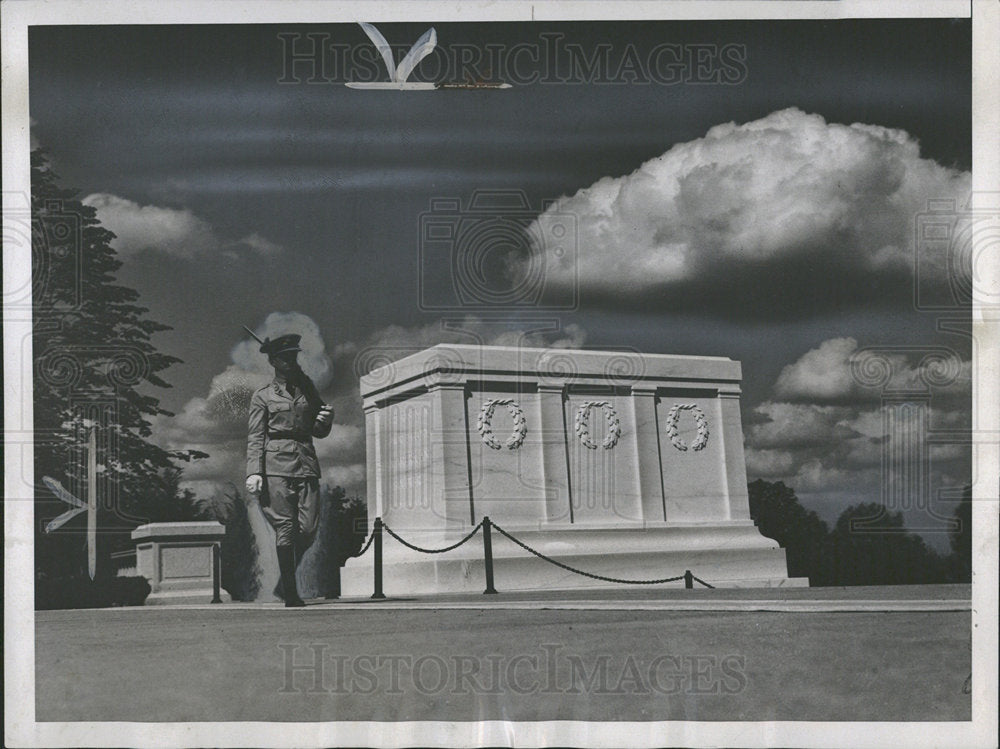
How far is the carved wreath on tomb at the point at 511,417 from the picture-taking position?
6945mm

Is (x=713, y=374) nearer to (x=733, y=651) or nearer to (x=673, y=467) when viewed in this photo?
(x=673, y=467)

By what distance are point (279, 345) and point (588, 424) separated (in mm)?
1854

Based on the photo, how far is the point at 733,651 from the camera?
20.7 feet

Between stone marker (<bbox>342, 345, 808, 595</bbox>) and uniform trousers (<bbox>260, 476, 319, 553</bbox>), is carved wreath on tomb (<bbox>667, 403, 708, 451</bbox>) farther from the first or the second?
uniform trousers (<bbox>260, 476, 319, 553</bbox>)

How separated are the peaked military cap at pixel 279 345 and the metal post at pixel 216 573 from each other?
111cm

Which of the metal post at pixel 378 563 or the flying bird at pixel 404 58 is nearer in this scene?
the flying bird at pixel 404 58

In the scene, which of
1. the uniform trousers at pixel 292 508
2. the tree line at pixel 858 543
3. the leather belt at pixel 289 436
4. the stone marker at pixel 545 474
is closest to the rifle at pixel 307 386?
the leather belt at pixel 289 436

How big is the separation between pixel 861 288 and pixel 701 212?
0.96 metres

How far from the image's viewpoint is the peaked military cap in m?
6.62

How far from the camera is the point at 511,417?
7000 millimetres

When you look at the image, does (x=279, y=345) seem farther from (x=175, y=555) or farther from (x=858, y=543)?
(x=858, y=543)

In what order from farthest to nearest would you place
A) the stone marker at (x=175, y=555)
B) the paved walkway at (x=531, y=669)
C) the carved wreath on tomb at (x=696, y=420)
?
the carved wreath on tomb at (x=696, y=420) < the stone marker at (x=175, y=555) < the paved walkway at (x=531, y=669)

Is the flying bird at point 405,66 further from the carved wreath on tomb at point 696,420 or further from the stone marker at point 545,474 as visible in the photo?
the carved wreath on tomb at point 696,420

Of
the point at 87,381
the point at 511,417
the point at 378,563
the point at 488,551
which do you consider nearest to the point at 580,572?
the point at 488,551
